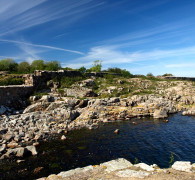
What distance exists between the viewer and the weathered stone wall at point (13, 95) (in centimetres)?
2924

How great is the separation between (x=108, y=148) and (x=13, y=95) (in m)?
24.6

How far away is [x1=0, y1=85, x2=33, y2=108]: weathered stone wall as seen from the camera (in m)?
29.2

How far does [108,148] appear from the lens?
644 inches

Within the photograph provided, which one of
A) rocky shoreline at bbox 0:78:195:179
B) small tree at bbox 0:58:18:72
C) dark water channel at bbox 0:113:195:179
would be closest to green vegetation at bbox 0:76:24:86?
rocky shoreline at bbox 0:78:195:179

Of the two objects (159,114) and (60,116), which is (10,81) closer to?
(60,116)

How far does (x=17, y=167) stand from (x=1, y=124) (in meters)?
12.7

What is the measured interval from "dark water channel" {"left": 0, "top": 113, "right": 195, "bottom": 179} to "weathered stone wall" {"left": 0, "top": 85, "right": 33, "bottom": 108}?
16603 millimetres

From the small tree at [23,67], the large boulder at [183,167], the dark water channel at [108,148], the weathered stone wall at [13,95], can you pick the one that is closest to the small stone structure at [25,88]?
the weathered stone wall at [13,95]

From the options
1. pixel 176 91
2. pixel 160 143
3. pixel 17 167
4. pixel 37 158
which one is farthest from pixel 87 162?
pixel 176 91

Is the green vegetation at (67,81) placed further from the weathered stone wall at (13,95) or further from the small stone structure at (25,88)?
the weathered stone wall at (13,95)

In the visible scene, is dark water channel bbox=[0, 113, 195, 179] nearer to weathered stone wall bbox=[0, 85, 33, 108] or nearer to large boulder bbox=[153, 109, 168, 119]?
large boulder bbox=[153, 109, 168, 119]

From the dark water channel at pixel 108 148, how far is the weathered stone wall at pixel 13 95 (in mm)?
16603

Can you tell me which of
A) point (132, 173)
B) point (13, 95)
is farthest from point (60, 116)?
point (132, 173)

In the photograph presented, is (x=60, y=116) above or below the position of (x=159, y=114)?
above
